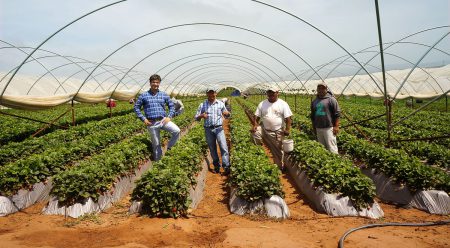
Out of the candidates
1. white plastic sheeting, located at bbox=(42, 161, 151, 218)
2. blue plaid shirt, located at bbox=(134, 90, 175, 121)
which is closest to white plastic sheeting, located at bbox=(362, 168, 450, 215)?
blue plaid shirt, located at bbox=(134, 90, 175, 121)

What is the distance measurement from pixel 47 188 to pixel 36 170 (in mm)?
421

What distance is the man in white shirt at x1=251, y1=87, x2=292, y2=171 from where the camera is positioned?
7.77 meters

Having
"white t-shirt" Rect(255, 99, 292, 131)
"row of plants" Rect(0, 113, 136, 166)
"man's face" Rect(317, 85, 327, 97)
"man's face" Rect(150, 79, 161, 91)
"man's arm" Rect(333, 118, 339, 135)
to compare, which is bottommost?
"row of plants" Rect(0, 113, 136, 166)

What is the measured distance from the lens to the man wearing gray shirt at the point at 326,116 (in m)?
8.13

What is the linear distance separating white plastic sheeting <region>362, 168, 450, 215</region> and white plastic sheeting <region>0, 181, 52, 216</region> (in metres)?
6.64

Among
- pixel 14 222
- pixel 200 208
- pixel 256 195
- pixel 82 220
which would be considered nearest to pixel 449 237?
pixel 256 195

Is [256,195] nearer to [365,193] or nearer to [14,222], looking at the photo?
[365,193]

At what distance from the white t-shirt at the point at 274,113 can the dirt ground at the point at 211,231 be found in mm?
2610

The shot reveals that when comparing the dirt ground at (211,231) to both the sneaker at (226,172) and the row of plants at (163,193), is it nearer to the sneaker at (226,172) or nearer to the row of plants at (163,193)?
the row of plants at (163,193)

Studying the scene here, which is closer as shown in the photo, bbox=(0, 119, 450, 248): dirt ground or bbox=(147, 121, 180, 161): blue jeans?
bbox=(0, 119, 450, 248): dirt ground

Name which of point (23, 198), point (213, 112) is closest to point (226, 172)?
point (213, 112)

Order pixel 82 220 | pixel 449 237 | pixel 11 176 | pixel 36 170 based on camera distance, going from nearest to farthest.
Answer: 1. pixel 449 237
2. pixel 82 220
3. pixel 11 176
4. pixel 36 170

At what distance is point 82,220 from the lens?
5.13m

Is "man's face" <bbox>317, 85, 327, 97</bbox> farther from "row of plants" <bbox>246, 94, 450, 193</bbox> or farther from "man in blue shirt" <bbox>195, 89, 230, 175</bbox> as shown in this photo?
"man in blue shirt" <bbox>195, 89, 230, 175</bbox>
